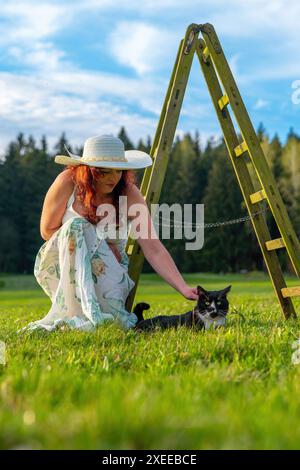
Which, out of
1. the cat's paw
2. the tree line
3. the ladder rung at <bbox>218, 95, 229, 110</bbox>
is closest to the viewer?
the cat's paw

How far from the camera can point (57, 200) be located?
591 cm

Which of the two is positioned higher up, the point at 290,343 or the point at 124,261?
the point at 124,261

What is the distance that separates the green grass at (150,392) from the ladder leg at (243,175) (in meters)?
1.78

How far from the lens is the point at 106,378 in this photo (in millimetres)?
3328

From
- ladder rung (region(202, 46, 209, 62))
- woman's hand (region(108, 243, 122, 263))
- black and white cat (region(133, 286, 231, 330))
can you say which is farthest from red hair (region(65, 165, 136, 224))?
ladder rung (region(202, 46, 209, 62))

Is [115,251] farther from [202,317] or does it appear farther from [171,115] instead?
[171,115]

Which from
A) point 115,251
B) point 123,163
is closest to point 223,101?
point 123,163

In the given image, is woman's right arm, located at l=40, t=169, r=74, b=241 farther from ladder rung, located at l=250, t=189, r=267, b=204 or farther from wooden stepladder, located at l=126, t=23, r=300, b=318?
ladder rung, located at l=250, t=189, r=267, b=204

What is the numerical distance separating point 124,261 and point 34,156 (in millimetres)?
56903

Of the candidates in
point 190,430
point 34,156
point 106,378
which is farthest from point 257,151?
point 34,156

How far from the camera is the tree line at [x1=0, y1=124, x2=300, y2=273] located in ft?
178

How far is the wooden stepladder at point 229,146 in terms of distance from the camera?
249 inches

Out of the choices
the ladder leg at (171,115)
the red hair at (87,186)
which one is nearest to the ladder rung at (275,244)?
the ladder leg at (171,115)
